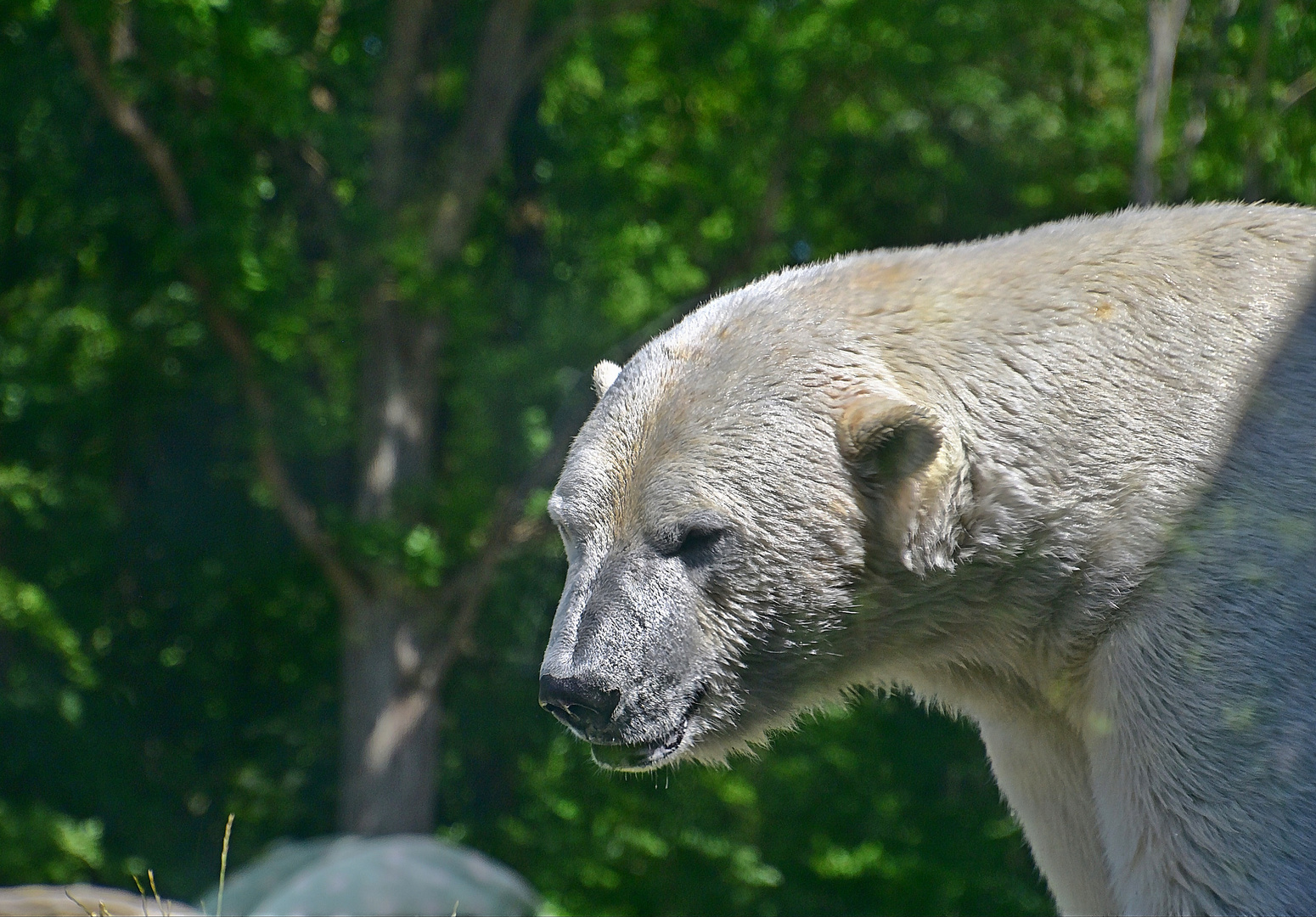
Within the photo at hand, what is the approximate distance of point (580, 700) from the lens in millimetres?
2086

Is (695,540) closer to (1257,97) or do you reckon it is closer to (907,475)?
(907,475)

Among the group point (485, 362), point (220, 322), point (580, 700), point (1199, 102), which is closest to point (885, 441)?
point (580, 700)

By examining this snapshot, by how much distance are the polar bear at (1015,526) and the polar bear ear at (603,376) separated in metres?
0.24

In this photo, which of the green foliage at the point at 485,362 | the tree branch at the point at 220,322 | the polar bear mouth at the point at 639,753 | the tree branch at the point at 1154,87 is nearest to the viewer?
the polar bear mouth at the point at 639,753

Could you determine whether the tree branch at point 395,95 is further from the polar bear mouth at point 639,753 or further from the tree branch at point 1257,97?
the polar bear mouth at point 639,753

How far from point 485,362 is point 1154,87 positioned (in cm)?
539

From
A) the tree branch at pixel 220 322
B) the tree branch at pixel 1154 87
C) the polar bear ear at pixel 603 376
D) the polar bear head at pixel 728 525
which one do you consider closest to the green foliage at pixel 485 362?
the tree branch at pixel 220 322

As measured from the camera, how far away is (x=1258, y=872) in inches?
70.0

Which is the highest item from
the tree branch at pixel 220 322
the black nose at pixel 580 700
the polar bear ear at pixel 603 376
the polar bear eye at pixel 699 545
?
the polar bear ear at pixel 603 376

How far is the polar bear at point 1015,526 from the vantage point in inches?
73.4

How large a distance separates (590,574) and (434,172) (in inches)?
328

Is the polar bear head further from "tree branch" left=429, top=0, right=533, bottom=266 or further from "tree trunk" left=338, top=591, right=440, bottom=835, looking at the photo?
"tree branch" left=429, top=0, right=533, bottom=266

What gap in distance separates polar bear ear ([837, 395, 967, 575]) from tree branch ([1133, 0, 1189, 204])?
573 centimetres

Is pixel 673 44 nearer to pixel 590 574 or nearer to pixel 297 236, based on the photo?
pixel 297 236
